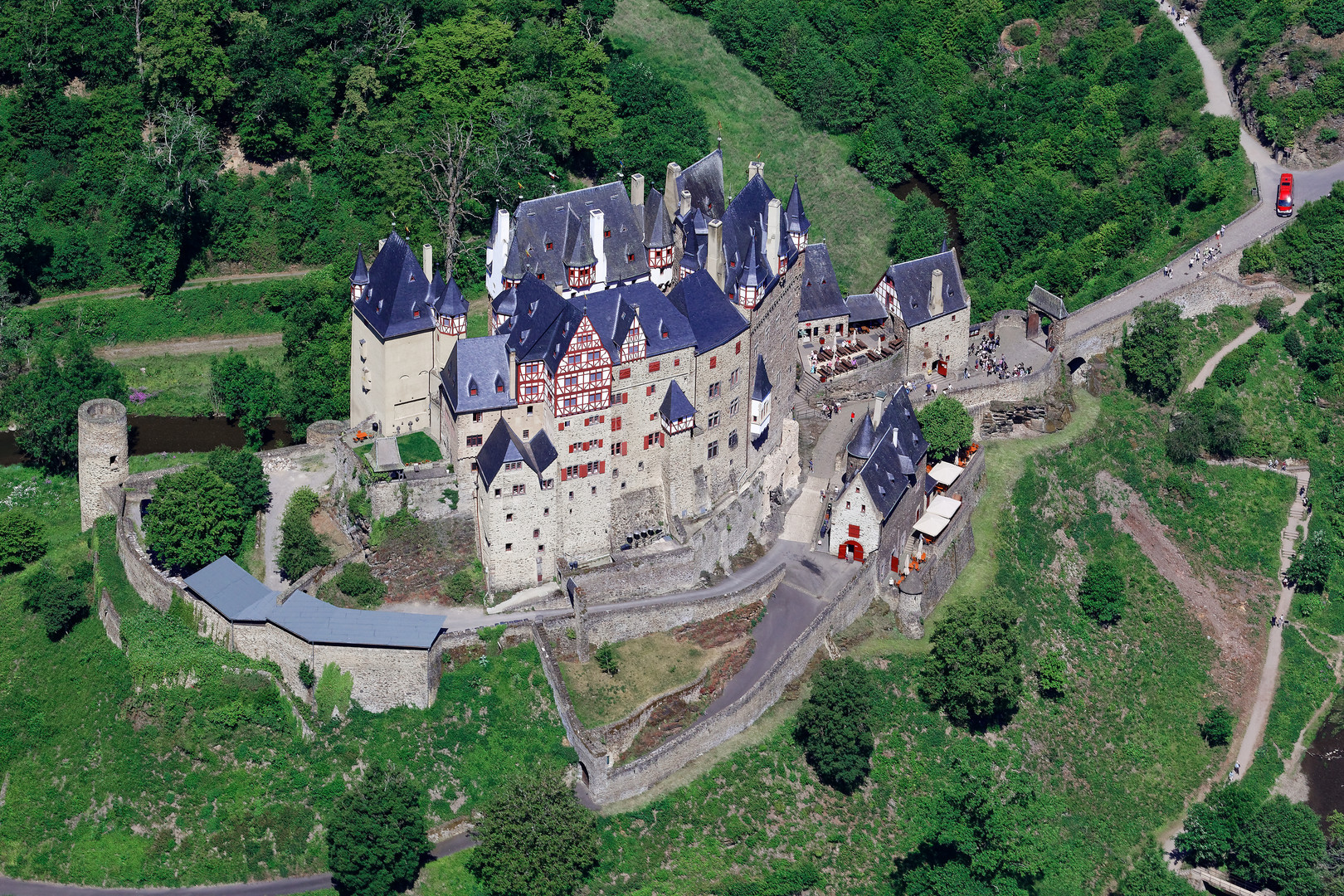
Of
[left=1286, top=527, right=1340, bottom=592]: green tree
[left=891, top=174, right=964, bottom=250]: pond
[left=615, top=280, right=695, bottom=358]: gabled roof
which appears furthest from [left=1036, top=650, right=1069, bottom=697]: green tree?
[left=891, top=174, right=964, bottom=250]: pond

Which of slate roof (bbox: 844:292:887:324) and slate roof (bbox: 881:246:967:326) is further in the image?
slate roof (bbox: 844:292:887:324)

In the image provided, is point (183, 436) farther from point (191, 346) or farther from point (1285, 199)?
point (1285, 199)

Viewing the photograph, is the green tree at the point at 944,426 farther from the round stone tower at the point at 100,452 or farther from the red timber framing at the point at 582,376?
the round stone tower at the point at 100,452

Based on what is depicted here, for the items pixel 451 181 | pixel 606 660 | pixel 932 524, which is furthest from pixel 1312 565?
pixel 451 181

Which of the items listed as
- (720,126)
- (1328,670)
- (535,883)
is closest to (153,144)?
(720,126)

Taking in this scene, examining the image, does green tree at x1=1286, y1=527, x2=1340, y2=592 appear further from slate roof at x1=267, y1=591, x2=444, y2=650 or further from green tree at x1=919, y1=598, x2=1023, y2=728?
A: slate roof at x1=267, y1=591, x2=444, y2=650

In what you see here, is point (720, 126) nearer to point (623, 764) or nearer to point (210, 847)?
point (623, 764)
